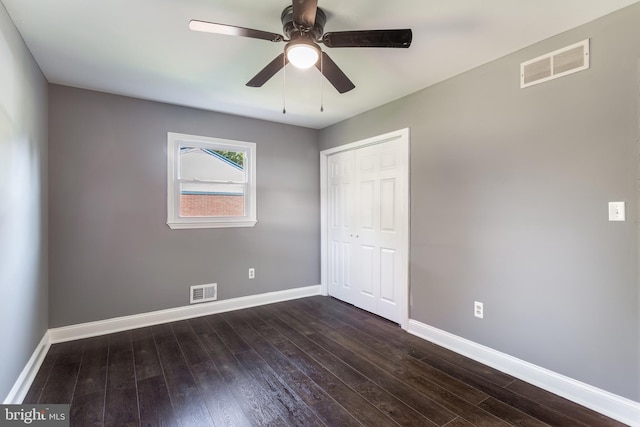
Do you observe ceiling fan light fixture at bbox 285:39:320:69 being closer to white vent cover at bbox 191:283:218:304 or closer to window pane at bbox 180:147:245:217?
window pane at bbox 180:147:245:217

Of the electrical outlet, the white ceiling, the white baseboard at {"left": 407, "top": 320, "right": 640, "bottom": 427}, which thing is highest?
the white ceiling

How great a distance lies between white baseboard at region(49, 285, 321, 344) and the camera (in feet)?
9.20

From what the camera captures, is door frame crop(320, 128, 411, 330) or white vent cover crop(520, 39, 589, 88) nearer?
white vent cover crop(520, 39, 589, 88)

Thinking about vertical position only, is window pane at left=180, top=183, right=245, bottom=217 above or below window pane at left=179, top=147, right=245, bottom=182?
below

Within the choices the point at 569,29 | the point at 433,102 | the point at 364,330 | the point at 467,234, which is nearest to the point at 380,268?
the point at 364,330

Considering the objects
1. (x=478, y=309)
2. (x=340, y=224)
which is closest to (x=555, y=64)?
(x=478, y=309)

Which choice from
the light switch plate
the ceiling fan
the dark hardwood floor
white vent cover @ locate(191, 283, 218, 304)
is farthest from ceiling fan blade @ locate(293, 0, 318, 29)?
white vent cover @ locate(191, 283, 218, 304)

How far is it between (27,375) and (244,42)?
2.76m

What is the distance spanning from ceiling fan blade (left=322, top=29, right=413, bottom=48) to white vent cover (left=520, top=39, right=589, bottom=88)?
1169mm

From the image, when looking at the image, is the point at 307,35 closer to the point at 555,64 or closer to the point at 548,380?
the point at 555,64

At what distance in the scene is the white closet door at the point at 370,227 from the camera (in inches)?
125

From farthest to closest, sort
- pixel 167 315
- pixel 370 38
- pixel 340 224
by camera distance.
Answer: pixel 340 224, pixel 167 315, pixel 370 38

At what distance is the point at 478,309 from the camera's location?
8.04ft

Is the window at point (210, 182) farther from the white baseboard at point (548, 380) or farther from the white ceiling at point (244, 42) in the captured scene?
the white baseboard at point (548, 380)
